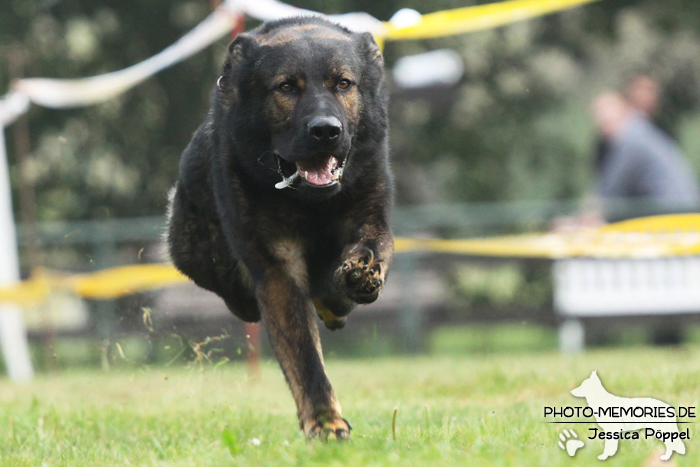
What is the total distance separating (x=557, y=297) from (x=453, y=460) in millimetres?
9121

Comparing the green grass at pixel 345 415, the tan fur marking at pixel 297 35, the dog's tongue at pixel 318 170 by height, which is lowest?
the green grass at pixel 345 415

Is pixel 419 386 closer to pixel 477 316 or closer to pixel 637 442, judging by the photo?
pixel 637 442

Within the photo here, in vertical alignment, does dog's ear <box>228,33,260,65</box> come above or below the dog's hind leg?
above

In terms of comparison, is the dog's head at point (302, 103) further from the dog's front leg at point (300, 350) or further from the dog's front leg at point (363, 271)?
the dog's front leg at point (300, 350)

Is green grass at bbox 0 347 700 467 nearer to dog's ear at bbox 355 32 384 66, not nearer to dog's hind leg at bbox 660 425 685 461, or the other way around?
dog's hind leg at bbox 660 425 685 461

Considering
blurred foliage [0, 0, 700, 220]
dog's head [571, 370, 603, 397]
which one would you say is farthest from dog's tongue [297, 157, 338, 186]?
blurred foliage [0, 0, 700, 220]

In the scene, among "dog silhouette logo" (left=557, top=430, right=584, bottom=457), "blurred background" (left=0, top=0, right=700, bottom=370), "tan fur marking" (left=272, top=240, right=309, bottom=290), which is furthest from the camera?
"blurred background" (left=0, top=0, right=700, bottom=370)

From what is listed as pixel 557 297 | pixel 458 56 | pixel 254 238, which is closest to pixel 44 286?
pixel 557 297

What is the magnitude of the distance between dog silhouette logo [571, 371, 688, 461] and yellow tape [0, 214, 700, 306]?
431cm

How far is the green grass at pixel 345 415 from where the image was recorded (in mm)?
2990

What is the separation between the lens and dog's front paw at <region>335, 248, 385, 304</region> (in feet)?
11.6

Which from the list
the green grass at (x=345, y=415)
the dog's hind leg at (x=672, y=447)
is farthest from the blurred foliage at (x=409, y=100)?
the dog's hind leg at (x=672, y=447)

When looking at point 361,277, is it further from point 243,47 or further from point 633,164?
point 633,164

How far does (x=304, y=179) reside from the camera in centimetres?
375
